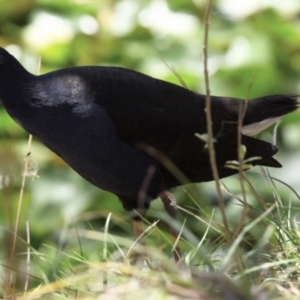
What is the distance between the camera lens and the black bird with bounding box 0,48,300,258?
7.31 feet

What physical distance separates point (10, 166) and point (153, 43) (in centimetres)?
250

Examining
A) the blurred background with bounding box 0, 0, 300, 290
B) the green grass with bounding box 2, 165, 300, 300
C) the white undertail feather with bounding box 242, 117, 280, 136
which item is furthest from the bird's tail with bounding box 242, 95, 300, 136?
the blurred background with bounding box 0, 0, 300, 290

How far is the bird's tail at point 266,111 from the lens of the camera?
2443 millimetres

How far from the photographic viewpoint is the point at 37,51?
13.3 feet

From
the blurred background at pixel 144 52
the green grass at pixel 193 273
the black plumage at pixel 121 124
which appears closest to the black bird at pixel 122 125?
the black plumage at pixel 121 124

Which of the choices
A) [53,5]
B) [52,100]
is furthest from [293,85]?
[52,100]

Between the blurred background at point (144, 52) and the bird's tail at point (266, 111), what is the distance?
0.84 metres

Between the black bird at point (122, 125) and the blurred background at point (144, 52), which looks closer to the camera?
the black bird at point (122, 125)

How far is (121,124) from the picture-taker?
7.48 feet

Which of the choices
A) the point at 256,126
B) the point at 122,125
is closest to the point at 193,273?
the point at 122,125

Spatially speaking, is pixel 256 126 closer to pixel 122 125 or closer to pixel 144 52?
pixel 122 125

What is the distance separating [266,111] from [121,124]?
18.3 inches

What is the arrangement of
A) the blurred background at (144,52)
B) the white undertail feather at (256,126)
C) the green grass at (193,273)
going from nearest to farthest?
the green grass at (193,273), the white undertail feather at (256,126), the blurred background at (144,52)

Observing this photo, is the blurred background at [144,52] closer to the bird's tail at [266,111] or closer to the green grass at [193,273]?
the bird's tail at [266,111]
